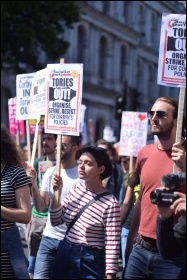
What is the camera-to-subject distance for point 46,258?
6020mm

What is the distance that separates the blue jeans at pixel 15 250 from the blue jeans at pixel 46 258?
1.45 meters

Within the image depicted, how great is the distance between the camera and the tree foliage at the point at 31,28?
23422 millimetres

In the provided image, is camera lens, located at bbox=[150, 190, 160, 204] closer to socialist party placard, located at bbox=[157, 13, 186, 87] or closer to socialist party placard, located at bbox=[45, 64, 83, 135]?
socialist party placard, located at bbox=[157, 13, 186, 87]

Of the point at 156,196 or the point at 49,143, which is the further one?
the point at 49,143

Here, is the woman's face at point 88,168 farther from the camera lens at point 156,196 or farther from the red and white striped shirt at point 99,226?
the camera lens at point 156,196

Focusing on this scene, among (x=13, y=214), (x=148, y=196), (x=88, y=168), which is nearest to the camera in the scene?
(x=13, y=214)

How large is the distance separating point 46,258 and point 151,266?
4.83 ft

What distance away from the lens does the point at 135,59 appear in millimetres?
52750

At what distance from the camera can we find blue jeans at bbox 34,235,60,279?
594 cm

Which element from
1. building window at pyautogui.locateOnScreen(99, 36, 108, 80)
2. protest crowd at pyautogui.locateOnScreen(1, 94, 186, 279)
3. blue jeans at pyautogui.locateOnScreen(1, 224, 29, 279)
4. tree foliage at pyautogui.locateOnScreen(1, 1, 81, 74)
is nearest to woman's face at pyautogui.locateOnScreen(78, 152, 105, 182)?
protest crowd at pyautogui.locateOnScreen(1, 94, 186, 279)

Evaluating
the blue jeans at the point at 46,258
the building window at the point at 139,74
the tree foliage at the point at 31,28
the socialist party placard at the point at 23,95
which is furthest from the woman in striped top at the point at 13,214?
the building window at the point at 139,74

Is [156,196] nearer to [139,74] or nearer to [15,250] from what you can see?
[15,250]

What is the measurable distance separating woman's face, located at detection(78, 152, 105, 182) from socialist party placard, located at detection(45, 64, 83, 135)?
0.37 m

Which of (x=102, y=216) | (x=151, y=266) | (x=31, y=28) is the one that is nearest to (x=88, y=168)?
(x=102, y=216)
